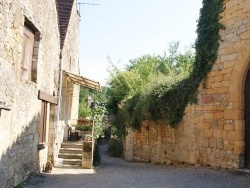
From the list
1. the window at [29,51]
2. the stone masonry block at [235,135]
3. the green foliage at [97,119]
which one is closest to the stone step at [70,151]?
the green foliage at [97,119]

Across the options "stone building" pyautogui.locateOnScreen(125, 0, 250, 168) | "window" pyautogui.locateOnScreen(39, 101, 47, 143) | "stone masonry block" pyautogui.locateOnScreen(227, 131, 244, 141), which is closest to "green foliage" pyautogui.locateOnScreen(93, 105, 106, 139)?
"window" pyautogui.locateOnScreen(39, 101, 47, 143)

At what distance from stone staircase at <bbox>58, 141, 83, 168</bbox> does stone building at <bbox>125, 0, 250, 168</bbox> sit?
11.7 ft

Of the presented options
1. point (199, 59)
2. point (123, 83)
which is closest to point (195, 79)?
point (199, 59)

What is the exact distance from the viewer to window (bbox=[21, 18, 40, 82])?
6.44 metres

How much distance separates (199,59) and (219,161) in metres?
2.83

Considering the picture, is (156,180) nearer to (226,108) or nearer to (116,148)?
(226,108)

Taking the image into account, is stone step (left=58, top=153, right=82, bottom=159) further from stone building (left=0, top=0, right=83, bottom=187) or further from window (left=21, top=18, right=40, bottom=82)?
window (left=21, top=18, right=40, bottom=82)

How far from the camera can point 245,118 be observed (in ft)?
24.3

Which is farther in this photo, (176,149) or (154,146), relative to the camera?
(154,146)

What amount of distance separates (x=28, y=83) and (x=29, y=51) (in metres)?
0.83

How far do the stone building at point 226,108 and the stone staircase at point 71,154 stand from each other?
357 centimetres

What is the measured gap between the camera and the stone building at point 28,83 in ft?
16.3

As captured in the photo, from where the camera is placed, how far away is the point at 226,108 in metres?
7.66

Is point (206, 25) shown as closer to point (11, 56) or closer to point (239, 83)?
point (239, 83)
